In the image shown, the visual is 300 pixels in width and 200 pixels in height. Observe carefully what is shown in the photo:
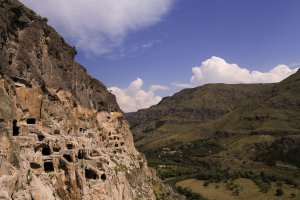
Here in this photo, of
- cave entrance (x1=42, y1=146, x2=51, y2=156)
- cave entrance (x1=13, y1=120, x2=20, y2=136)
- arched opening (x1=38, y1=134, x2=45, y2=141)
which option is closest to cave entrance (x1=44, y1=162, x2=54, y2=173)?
cave entrance (x1=42, y1=146, x2=51, y2=156)

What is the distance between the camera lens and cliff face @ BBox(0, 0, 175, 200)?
39750 millimetres

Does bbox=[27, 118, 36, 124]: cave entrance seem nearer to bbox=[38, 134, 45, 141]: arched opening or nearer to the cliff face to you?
the cliff face

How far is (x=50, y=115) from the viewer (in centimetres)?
5562

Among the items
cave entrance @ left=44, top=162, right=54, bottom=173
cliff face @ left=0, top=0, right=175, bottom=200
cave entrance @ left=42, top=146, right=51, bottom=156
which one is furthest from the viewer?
cave entrance @ left=42, top=146, right=51, bottom=156

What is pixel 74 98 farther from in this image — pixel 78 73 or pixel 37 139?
pixel 37 139

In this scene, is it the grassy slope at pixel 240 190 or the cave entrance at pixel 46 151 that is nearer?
the cave entrance at pixel 46 151

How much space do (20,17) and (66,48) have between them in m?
13.7

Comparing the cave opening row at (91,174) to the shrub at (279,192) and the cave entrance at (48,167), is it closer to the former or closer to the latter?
the cave entrance at (48,167)

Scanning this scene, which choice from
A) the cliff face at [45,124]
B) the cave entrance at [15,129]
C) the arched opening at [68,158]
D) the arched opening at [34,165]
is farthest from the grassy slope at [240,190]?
the arched opening at [34,165]

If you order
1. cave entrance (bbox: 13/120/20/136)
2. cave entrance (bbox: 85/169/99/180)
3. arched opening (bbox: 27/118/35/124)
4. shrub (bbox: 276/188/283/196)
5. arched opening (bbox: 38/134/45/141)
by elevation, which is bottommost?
shrub (bbox: 276/188/283/196)

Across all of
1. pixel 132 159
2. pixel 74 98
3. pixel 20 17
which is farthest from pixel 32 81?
pixel 132 159

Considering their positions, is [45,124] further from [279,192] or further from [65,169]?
[279,192]

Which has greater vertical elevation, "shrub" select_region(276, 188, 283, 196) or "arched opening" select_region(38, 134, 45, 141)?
"arched opening" select_region(38, 134, 45, 141)

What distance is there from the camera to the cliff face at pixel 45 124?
39.8 m
